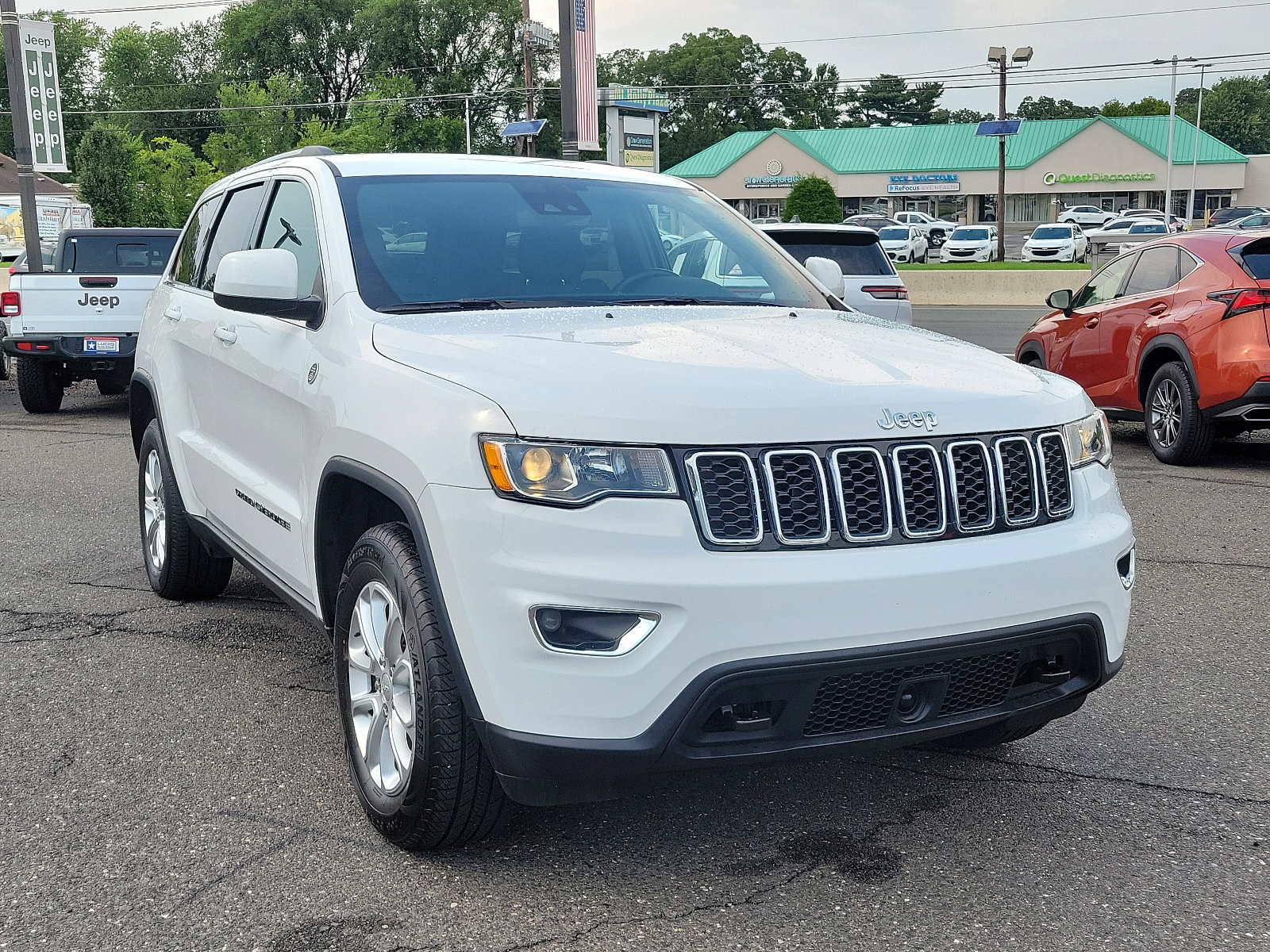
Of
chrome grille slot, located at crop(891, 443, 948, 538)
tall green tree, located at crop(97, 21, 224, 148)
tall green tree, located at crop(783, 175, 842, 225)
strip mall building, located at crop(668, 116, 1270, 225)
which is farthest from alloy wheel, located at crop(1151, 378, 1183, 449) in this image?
tall green tree, located at crop(97, 21, 224, 148)

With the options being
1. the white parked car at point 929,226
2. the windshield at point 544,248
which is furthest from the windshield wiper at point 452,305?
the white parked car at point 929,226

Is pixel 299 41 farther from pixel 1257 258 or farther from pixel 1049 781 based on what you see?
pixel 1049 781

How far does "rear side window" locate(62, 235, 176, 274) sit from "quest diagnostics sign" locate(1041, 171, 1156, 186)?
247 feet

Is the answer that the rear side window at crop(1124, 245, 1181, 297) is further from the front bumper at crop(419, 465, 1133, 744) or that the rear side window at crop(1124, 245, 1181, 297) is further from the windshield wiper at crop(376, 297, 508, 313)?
the front bumper at crop(419, 465, 1133, 744)

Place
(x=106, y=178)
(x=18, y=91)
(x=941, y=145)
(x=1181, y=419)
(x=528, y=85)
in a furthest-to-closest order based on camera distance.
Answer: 1. (x=941, y=145)
2. (x=106, y=178)
3. (x=528, y=85)
4. (x=18, y=91)
5. (x=1181, y=419)

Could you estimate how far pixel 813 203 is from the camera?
44.8 meters

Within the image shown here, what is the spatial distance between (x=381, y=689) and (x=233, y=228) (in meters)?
2.51

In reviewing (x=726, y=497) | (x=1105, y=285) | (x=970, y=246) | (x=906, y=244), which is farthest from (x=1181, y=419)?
(x=970, y=246)

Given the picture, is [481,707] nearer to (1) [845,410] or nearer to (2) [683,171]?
(1) [845,410]

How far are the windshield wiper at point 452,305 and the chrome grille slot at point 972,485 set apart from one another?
147cm

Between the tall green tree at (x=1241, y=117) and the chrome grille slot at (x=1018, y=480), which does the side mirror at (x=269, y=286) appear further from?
the tall green tree at (x=1241, y=117)

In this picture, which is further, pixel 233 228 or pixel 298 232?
pixel 233 228

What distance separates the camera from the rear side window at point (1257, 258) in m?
8.89

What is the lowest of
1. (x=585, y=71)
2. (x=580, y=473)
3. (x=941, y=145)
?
(x=580, y=473)
